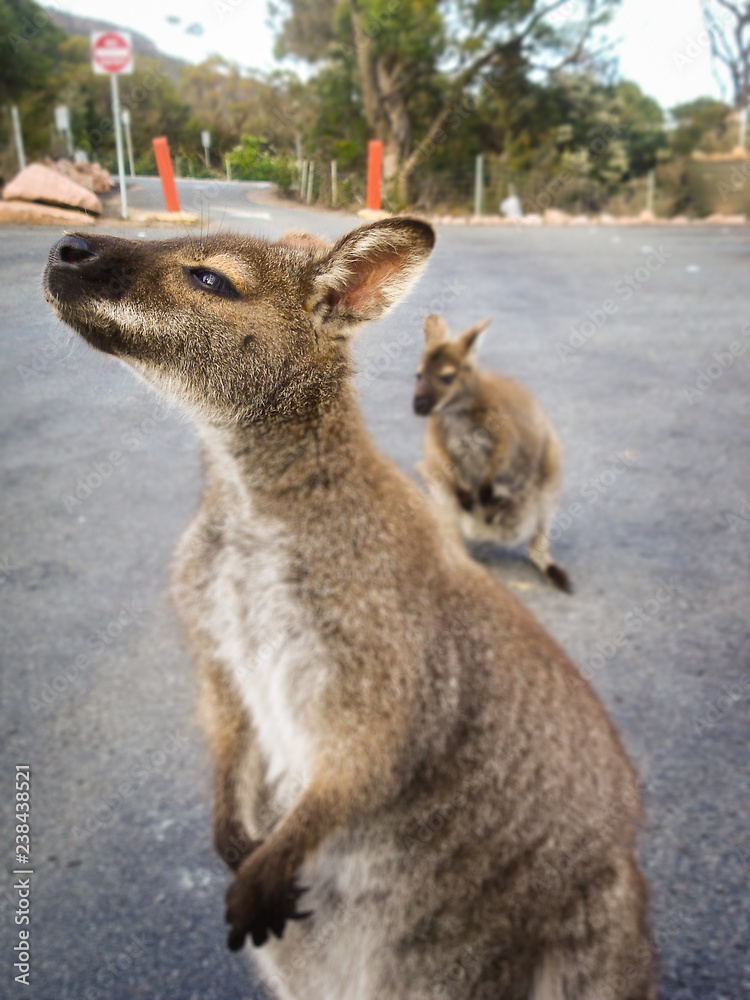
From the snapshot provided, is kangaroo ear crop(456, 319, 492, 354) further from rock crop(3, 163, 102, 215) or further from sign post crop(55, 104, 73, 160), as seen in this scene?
rock crop(3, 163, 102, 215)

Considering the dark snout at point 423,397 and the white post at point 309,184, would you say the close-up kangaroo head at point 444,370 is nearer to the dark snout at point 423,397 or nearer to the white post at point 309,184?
the dark snout at point 423,397

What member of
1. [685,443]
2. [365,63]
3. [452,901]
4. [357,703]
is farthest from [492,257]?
[685,443]

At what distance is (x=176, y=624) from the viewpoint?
2.33 metres

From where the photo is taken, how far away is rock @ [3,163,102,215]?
976 mm

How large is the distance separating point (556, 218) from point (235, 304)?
315cm

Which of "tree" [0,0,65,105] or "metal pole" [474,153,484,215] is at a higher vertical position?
"tree" [0,0,65,105]

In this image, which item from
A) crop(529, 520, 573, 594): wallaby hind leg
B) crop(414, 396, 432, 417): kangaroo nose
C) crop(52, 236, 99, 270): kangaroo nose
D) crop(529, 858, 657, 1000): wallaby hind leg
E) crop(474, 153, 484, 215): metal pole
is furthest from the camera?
crop(529, 520, 573, 594): wallaby hind leg

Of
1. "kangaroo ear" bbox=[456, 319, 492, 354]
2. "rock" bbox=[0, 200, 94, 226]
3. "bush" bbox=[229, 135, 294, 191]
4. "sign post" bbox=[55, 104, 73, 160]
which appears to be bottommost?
"kangaroo ear" bbox=[456, 319, 492, 354]

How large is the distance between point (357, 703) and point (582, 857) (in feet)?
1.96

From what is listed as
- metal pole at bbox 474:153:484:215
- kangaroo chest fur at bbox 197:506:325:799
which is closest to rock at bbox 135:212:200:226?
kangaroo chest fur at bbox 197:506:325:799

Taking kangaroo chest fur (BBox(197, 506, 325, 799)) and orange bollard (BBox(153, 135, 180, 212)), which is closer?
orange bollard (BBox(153, 135, 180, 212))

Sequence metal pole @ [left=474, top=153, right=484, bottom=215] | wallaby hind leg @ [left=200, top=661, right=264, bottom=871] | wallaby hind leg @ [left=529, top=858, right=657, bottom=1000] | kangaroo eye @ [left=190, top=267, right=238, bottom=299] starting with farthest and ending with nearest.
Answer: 1. metal pole @ [left=474, top=153, right=484, bottom=215]
2. wallaby hind leg @ [left=200, top=661, right=264, bottom=871]
3. wallaby hind leg @ [left=529, top=858, right=657, bottom=1000]
4. kangaroo eye @ [left=190, top=267, right=238, bottom=299]

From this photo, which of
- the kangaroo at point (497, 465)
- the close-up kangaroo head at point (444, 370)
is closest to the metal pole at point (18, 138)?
the close-up kangaroo head at point (444, 370)

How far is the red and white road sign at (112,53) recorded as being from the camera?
101 centimetres
